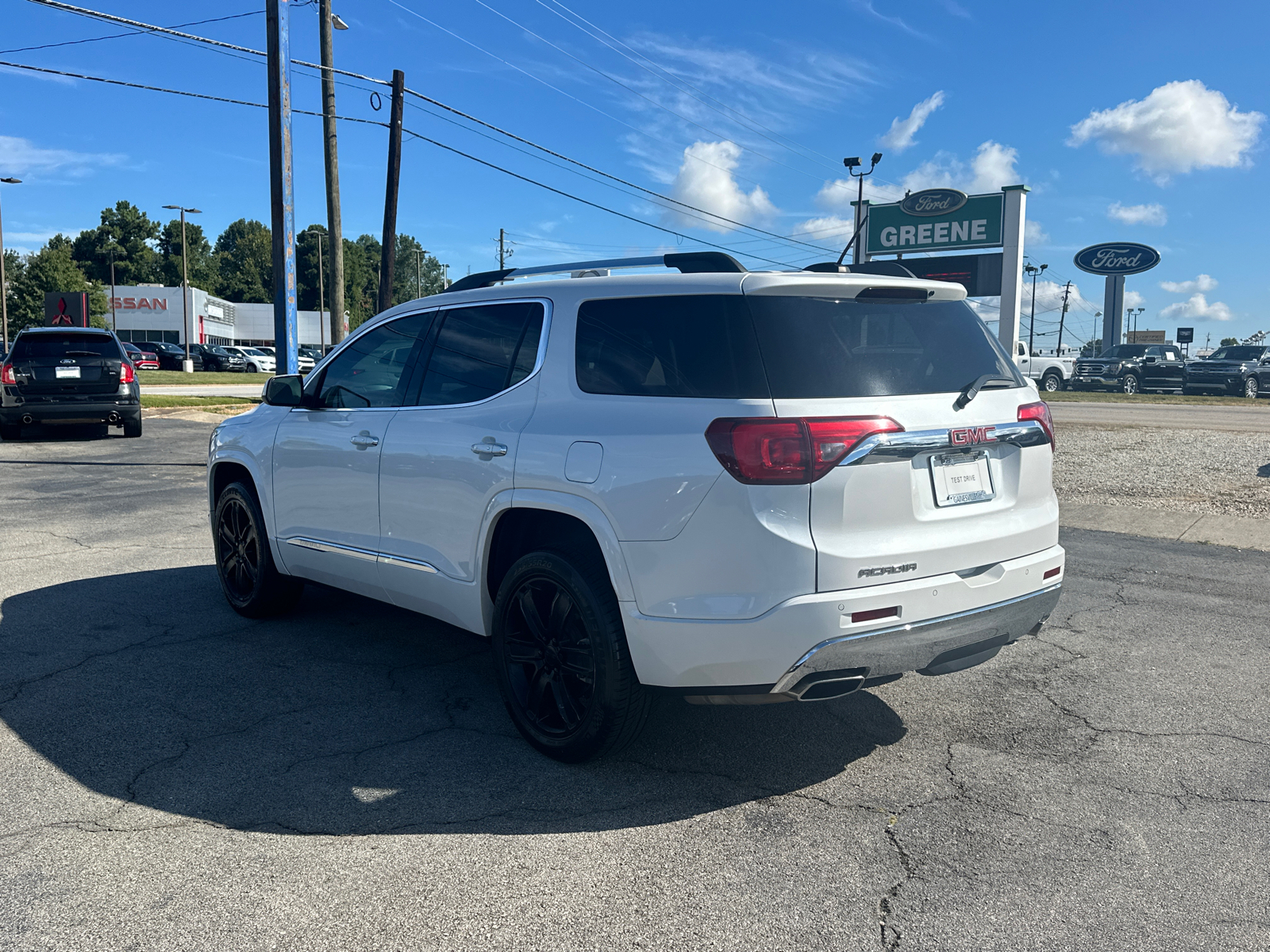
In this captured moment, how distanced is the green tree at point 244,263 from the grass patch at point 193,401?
11385 cm

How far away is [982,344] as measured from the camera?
3947mm

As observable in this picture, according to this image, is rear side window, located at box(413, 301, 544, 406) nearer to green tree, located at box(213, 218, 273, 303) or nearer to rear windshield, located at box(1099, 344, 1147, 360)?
rear windshield, located at box(1099, 344, 1147, 360)

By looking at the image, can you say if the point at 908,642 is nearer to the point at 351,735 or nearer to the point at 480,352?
the point at 480,352

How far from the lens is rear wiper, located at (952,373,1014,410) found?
3.58 meters

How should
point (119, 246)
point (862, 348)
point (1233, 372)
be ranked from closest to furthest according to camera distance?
point (862, 348), point (1233, 372), point (119, 246)

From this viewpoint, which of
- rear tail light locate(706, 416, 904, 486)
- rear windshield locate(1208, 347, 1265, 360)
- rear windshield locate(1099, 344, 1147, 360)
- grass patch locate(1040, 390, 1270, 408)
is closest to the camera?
rear tail light locate(706, 416, 904, 486)

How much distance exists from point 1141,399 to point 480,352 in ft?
110

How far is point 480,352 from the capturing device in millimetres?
4309

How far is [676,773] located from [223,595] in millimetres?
3849

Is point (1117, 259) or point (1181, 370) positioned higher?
point (1117, 259)

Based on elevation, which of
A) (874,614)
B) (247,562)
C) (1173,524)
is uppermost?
(874,614)

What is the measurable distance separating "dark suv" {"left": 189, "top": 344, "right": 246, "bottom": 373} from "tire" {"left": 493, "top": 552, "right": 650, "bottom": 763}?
56848 mm

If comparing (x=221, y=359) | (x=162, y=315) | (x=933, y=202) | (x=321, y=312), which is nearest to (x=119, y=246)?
(x=162, y=315)

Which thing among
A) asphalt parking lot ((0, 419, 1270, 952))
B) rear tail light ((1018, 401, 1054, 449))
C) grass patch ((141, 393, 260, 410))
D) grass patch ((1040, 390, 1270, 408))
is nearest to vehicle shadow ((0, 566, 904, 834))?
asphalt parking lot ((0, 419, 1270, 952))
